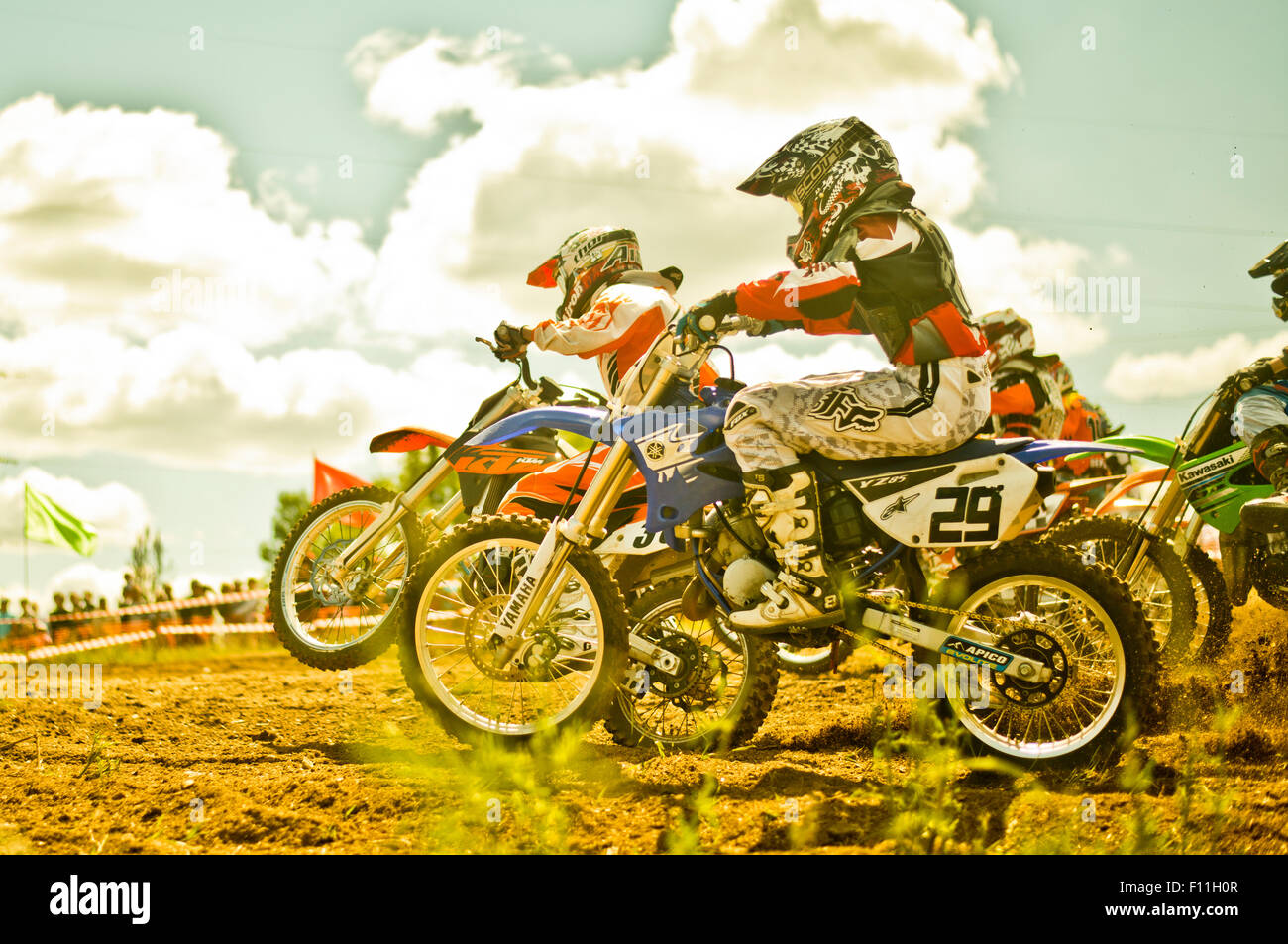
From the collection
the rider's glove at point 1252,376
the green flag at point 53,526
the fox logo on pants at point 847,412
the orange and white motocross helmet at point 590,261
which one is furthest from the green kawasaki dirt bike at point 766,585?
the green flag at point 53,526

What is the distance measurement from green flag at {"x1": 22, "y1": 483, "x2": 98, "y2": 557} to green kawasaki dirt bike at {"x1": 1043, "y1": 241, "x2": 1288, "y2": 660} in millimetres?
17481

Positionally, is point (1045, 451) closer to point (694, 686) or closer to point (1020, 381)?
point (694, 686)

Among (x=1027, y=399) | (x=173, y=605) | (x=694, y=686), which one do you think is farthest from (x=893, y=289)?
(x=173, y=605)

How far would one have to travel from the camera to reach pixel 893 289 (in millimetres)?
4355

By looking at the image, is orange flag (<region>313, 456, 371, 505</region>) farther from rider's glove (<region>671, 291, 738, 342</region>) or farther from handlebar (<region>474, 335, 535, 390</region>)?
rider's glove (<region>671, 291, 738, 342</region>)

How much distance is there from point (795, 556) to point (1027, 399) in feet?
16.7

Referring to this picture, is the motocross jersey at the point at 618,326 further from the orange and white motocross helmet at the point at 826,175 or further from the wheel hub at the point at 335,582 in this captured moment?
the wheel hub at the point at 335,582

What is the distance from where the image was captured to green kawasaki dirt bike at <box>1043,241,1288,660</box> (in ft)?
20.4

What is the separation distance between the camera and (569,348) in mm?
5555

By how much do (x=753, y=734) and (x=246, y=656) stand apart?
9371mm

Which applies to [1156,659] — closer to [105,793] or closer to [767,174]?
[767,174]

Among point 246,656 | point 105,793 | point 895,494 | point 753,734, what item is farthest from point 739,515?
point 246,656

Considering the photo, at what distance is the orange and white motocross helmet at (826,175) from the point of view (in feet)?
14.8
